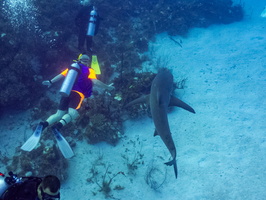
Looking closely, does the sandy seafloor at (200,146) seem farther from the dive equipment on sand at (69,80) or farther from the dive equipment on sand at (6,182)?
the dive equipment on sand at (6,182)

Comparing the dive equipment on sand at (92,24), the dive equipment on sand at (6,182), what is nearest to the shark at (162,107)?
the dive equipment on sand at (6,182)

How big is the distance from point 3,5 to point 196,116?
10612 mm

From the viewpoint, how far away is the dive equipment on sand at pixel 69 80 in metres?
4.86

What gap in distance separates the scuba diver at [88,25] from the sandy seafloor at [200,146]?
10.6 feet

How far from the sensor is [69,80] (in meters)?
4.93

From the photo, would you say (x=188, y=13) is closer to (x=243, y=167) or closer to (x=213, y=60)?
(x=213, y=60)

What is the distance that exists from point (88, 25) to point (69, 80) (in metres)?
4.92

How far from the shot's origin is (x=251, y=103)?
746 centimetres

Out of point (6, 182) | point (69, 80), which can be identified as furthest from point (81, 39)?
point (6, 182)

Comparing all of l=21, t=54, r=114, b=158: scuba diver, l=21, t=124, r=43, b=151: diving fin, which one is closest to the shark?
l=21, t=54, r=114, b=158: scuba diver

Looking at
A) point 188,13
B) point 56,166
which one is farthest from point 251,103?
point 188,13

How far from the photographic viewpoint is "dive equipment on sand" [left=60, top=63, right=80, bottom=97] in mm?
4859

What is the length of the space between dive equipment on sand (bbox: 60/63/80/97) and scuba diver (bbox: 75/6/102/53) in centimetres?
414

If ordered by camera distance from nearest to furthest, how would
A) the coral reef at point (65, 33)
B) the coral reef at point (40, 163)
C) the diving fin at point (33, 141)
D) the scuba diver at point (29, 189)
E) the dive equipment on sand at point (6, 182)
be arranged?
1. the scuba diver at point (29, 189)
2. the dive equipment on sand at point (6, 182)
3. the diving fin at point (33, 141)
4. the coral reef at point (40, 163)
5. the coral reef at point (65, 33)
